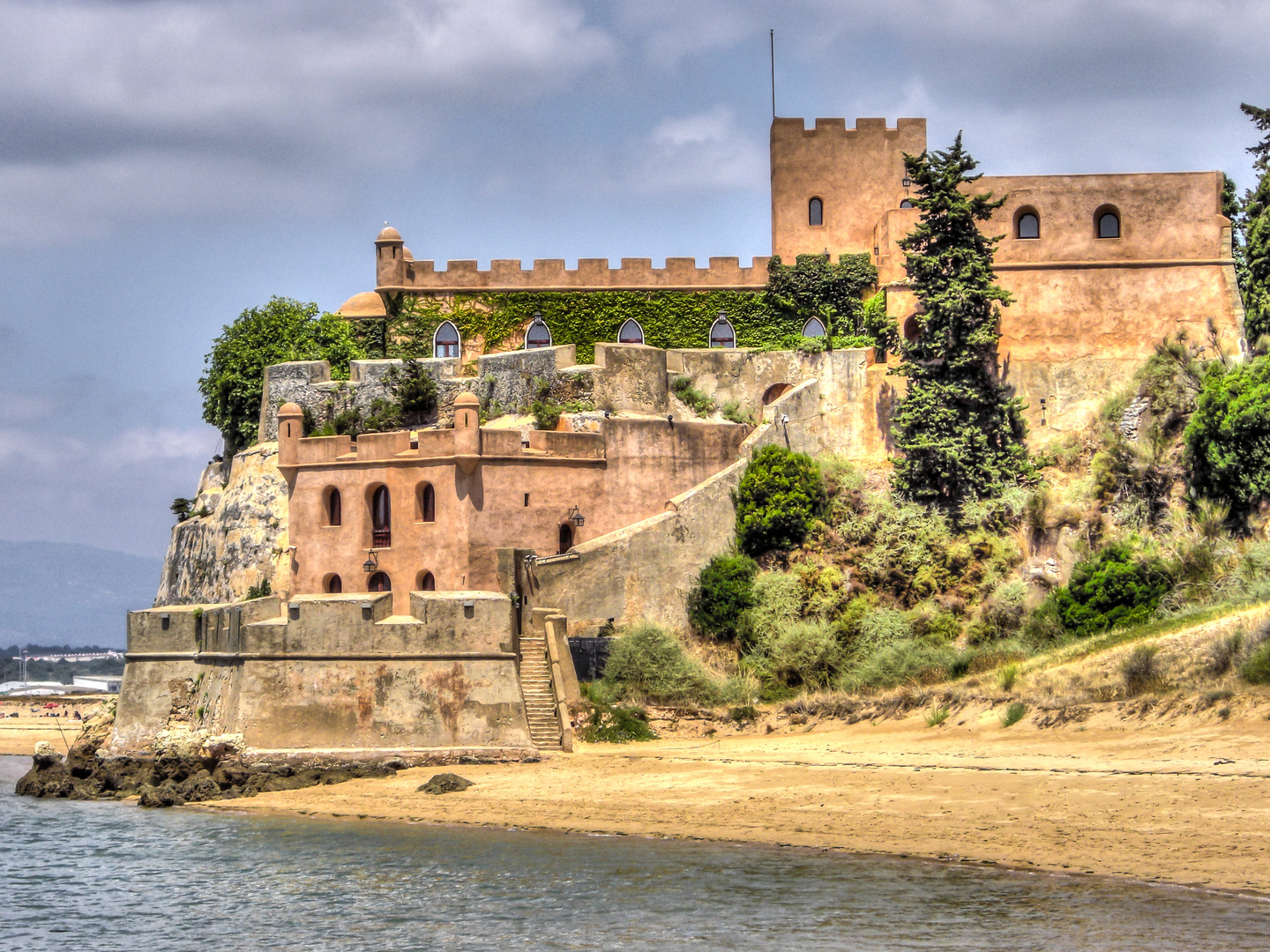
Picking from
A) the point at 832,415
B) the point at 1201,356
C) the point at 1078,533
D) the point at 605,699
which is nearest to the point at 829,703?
the point at 605,699

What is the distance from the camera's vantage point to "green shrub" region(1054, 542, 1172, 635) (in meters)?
29.6

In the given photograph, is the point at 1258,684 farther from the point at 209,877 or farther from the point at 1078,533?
the point at 209,877

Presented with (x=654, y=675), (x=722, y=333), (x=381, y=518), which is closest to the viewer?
(x=654, y=675)

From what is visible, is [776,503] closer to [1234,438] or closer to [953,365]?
[953,365]

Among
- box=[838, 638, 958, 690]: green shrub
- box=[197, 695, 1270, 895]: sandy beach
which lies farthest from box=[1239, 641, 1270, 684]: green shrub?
box=[838, 638, 958, 690]: green shrub

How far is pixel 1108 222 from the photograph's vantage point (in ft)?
125

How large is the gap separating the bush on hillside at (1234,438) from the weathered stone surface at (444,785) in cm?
1581

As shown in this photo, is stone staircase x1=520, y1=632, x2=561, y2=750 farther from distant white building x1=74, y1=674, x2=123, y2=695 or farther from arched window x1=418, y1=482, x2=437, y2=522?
distant white building x1=74, y1=674, x2=123, y2=695

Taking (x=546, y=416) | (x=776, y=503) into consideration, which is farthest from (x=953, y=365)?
(x=546, y=416)

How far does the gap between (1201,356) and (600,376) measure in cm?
1370

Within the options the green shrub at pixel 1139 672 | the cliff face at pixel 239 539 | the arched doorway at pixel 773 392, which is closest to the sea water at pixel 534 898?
the green shrub at pixel 1139 672

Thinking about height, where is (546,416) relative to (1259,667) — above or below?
above

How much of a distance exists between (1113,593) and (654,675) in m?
8.72

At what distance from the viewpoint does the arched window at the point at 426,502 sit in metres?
34.9
